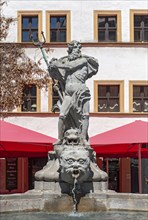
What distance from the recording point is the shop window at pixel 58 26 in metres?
28.0

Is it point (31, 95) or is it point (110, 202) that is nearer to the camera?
point (110, 202)

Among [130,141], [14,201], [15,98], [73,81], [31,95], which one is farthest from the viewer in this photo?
[31,95]

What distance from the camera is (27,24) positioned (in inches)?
1110

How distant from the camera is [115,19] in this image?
28.1m

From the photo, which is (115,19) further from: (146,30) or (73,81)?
(73,81)

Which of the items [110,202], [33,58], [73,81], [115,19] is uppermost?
[115,19]

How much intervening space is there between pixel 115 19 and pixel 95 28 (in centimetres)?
106

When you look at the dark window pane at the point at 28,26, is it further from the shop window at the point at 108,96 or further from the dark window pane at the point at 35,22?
the shop window at the point at 108,96

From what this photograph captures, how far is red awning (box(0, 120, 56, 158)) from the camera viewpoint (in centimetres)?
2035

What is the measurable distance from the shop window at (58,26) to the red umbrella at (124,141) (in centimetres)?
783

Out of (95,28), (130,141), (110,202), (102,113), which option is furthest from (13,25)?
(110,202)

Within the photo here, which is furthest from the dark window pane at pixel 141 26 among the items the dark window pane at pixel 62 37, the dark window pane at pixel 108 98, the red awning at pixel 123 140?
the red awning at pixel 123 140

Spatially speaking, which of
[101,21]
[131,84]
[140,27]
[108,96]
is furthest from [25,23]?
[131,84]

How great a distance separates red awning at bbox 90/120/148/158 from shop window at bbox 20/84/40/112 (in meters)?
6.27
